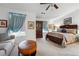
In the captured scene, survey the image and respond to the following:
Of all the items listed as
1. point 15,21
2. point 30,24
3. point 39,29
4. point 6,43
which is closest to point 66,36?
point 39,29

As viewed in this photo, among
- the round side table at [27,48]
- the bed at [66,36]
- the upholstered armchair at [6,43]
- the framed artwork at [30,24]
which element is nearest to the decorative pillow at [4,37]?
the upholstered armchair at [6,43]

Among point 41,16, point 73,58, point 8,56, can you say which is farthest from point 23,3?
point 73,58

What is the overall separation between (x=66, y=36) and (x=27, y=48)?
0.65 meters

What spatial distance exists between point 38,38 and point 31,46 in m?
0.17

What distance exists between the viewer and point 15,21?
6.36 ft

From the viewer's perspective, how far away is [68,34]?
1.94m

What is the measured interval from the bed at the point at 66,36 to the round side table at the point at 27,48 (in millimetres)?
301

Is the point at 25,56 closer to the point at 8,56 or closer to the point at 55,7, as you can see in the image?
the point at 8,56

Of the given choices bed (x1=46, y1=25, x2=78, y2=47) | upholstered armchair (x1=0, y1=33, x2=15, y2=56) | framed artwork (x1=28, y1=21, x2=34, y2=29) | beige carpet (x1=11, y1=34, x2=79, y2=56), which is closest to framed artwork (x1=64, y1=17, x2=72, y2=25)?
bed (x1=46, y1=25, x2=78, y2=47)

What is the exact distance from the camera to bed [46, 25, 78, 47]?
193cm

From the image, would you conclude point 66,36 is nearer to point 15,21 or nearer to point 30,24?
point 30,24

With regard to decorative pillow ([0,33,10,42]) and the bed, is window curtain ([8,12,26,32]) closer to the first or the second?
decorative pillow ([0,33,10,42])

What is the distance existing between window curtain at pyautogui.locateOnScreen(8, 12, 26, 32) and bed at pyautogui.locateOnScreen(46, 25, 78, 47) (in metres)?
0.52

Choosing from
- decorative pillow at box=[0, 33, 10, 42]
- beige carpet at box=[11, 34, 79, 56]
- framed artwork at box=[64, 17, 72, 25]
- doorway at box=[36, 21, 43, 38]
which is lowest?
beige carpet at box=[11, 34, 79, 56]
